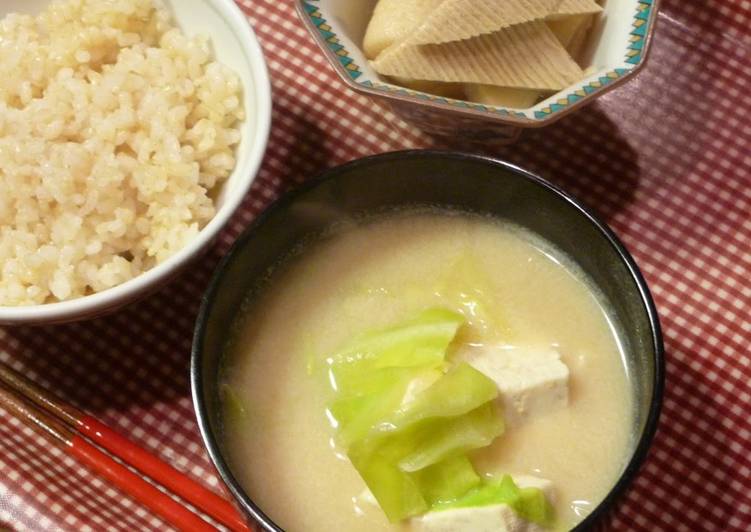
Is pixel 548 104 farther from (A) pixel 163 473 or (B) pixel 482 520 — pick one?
(A) pixel 163 473

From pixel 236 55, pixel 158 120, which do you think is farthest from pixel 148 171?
pixel 236 55

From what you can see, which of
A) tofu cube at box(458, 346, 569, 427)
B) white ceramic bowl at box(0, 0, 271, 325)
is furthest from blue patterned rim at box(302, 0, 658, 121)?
tofu cube at box(458, 346, 569, 427)

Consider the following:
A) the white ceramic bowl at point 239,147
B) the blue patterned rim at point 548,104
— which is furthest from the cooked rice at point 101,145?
the blue patterned rim at point 548,104

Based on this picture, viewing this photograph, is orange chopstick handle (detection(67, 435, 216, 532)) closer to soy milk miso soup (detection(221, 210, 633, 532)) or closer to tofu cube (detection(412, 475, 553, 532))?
soy milk miso soup (detection(221, 210, 633, 532))

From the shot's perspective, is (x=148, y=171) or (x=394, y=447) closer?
(x=394, y=447)

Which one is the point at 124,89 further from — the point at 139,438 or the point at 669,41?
Result: the point at 669,41

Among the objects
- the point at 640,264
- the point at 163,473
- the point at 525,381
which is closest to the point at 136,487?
the point at 163,473

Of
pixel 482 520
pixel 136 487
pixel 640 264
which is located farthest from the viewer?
pixel 640 264
